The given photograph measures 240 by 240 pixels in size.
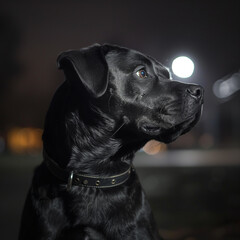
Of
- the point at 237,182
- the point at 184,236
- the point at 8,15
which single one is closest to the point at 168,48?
the point at 8,15

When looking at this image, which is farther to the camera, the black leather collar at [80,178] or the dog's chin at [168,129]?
the dog's chin at [168,129]

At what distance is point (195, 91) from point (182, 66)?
2126 millimetres

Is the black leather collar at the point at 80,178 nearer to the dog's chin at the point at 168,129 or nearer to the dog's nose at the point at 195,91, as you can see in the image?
the dog's chin at the point at 168,129

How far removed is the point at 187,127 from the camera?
4.48m

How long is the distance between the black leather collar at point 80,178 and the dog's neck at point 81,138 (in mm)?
48

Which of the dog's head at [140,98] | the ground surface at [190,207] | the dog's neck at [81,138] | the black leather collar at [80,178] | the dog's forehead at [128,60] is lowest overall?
the ground surface at [190,207]

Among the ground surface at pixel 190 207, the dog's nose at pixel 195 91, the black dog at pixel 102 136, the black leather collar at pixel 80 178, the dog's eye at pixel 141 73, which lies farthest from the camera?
the ground surface at pixel 190 207

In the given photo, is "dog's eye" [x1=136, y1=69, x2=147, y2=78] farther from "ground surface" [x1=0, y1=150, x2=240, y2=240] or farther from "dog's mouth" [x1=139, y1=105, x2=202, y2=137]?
"ground surface" [x1=0, y1=150, x2=240, y2=240]

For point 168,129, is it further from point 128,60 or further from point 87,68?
point 87,68

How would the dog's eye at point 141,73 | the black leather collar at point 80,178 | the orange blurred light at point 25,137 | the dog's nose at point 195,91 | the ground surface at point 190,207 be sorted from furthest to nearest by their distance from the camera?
the orange blurred light at point 25,137 → the ground surface at point 190,207 → the dog's eye at point 141,73 → the dog's nose at point 195,91 → the black leather collar at point 80,178

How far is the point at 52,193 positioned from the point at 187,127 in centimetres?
119

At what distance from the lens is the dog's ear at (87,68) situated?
413 cm

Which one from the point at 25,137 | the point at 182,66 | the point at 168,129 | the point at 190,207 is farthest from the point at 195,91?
the point at 25,137

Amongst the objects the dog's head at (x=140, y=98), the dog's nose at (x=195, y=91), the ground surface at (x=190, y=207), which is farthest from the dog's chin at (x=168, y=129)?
the ground surface at (x=190, y=207)
